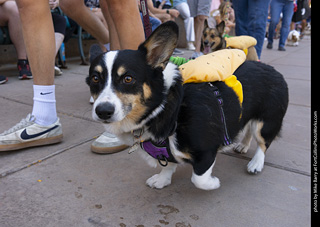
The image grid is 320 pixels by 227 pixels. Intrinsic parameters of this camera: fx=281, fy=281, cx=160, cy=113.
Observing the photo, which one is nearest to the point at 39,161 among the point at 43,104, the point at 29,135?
the point at 29,135

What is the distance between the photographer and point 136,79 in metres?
1.62

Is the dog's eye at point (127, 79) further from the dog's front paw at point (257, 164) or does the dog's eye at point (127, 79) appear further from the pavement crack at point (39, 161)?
the dog's front paw at point (257, 164)

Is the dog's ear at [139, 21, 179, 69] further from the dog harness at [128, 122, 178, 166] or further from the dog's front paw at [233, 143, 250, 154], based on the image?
the dog's front paw at [233, 143, 250, 154]

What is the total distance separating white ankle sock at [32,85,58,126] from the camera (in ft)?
7.67

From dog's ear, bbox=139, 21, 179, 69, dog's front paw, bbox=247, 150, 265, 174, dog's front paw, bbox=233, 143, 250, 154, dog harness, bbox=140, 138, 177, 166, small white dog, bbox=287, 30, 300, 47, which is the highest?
dog's ear, bbox=139, 21, 179, 69

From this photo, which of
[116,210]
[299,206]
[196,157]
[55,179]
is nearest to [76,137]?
[55,179]

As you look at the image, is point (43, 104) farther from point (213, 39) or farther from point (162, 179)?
point (213, 39)

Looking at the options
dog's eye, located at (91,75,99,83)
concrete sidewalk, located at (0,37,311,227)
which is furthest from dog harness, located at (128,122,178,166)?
dog's eye, located at (91,75,99,83)

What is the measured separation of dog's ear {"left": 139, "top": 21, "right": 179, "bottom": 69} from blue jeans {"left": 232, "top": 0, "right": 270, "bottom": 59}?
349 cm

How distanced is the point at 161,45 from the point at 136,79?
0.27 metres

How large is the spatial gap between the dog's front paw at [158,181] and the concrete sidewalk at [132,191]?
34mm

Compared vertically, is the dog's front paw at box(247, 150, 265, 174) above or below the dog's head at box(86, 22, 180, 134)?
below

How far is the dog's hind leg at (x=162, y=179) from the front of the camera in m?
1.92

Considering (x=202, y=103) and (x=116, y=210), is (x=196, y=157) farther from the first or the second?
(x=116, y=210)
